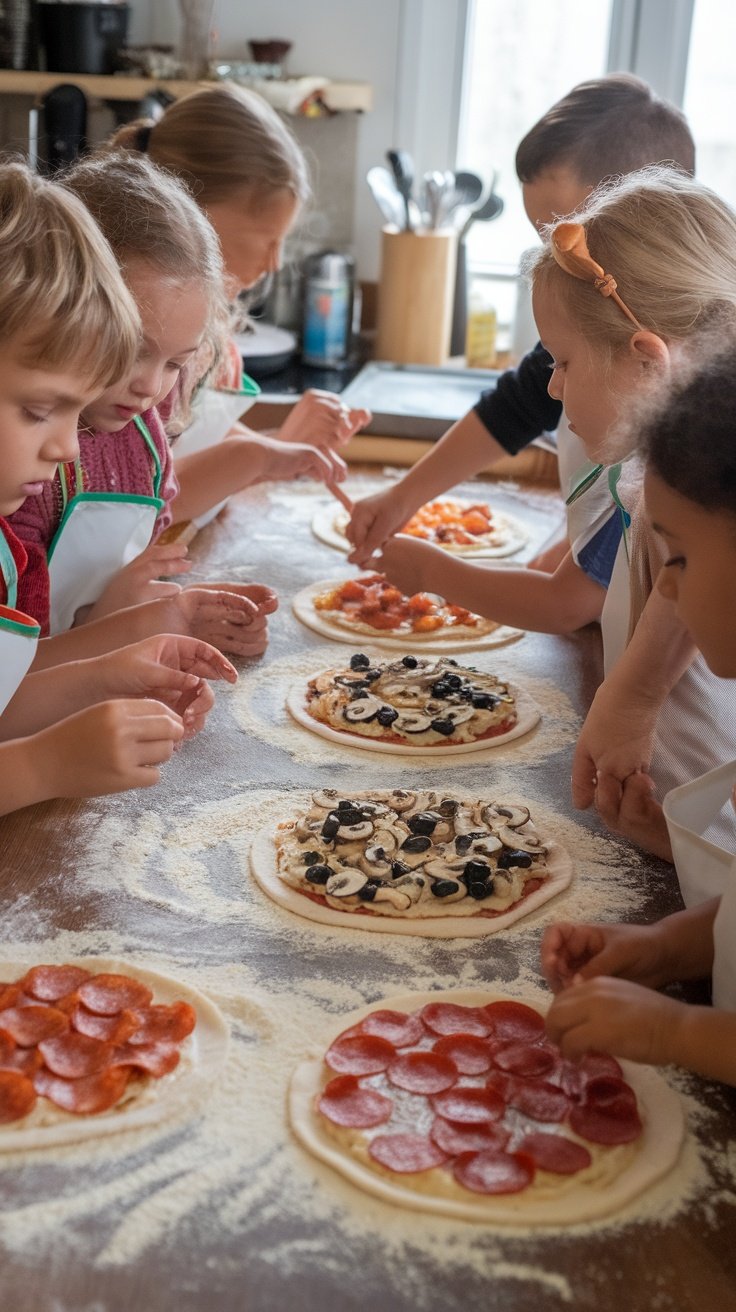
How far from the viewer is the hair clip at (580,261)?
1.33 metres

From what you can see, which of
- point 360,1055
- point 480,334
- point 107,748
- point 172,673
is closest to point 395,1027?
point 360,1055

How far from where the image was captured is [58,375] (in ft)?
3.93

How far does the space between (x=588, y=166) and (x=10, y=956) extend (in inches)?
51.6

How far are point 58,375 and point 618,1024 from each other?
772 millimetres

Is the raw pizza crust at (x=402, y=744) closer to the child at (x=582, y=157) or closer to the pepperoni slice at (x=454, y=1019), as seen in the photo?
the child at (x=582, y=157)

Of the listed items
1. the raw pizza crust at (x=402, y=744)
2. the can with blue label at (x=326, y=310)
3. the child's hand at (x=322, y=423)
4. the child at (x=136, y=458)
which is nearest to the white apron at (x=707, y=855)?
the raw pizza crust at (x=402, y=744)

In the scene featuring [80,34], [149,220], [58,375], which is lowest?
[58,375]

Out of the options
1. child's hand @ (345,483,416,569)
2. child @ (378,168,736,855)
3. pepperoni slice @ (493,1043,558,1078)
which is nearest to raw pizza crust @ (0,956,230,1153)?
pepperoni slice @ (493,1043,558,1078)

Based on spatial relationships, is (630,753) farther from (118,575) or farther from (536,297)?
(118,575)

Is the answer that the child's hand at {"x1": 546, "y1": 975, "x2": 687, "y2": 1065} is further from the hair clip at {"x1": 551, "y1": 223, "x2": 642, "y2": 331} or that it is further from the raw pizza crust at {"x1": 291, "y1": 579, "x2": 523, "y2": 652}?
the raw pizza crust at {"x1": 291, "y1": 579, "x2": 523, "y2": 652}

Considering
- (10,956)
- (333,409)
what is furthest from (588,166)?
(10,956)

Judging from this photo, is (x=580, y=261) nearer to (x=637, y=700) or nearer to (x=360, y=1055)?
(x=637, y=700)

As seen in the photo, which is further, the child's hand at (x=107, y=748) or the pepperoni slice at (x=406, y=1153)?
the child's hand at (x=107, y=748)

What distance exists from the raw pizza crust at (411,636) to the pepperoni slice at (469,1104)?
0.98m
